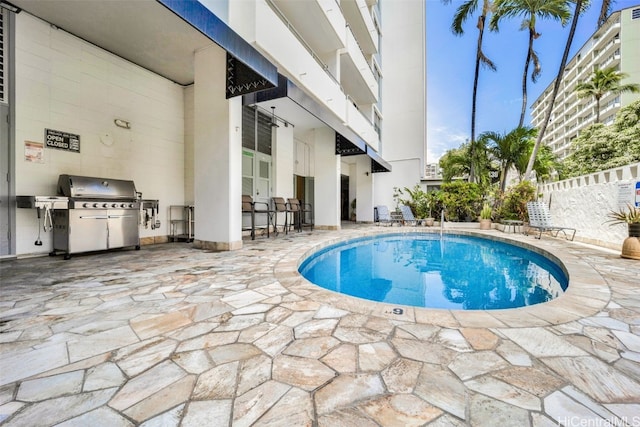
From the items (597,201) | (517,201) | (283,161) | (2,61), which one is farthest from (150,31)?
(517,201)

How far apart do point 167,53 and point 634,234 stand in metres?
10.1

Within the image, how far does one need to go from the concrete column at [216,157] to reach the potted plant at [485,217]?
9.77 m

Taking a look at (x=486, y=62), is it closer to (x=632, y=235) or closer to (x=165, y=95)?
(x=632, y=235)

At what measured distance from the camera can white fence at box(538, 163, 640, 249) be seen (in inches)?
219

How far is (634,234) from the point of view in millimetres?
4895

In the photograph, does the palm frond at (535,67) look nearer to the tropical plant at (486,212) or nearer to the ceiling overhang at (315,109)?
the tropical plant at (486,212)

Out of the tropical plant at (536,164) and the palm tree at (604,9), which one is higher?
the palm tree at (604,9)

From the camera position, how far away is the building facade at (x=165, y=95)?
14.7 ft

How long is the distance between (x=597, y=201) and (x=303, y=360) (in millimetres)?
8578

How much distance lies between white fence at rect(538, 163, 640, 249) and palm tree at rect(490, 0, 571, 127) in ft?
17.2

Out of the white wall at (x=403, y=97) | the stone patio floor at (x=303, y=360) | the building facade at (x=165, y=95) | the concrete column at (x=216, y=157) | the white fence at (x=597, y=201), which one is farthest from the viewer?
the white wall at (x=403, y=97)

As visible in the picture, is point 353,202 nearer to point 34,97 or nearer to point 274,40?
point 274,40

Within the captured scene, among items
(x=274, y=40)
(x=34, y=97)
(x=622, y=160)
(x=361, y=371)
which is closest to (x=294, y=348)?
(x=361, y=371)

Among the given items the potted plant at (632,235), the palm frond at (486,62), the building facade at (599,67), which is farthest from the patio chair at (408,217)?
the building facade at (599,67)
